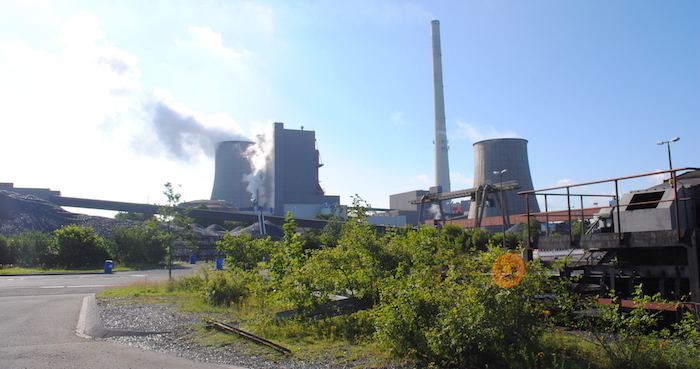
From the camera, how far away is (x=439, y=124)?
2837 inches

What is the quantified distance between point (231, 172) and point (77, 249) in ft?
195

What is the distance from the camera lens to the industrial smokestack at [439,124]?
236 feet

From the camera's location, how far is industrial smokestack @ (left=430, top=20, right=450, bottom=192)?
72.0 meters

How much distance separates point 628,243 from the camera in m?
7.39

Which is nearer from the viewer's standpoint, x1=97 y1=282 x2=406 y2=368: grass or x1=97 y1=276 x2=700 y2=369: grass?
x1=97 y1=276 x2=700 y2=369: grass

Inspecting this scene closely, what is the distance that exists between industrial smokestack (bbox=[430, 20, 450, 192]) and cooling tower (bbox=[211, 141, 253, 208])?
37174 mm

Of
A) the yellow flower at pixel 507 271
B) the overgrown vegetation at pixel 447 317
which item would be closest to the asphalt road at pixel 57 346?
the overgrown vegetation at pixel 447 317

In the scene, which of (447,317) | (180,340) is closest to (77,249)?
(180,340)

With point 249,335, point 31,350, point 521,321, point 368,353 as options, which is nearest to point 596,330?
point 521,321

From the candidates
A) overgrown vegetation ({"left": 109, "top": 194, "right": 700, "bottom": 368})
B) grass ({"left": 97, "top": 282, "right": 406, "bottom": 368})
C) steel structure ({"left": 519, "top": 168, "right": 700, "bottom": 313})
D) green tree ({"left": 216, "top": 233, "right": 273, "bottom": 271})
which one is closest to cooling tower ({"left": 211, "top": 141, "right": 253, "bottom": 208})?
green tree ({"left": 216, "top": 233, "right": 273, "bottom": 271})

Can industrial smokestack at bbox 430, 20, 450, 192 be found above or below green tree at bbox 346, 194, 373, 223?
above

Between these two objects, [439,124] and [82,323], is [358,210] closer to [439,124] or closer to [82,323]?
[82,323]

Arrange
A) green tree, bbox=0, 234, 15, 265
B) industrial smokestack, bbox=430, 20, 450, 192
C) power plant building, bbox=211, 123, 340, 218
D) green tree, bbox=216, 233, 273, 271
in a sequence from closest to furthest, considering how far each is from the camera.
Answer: green tree, bbox=216, 233, 273, 271 → green tree, bbox=0, 234, 15, 265 → industrial smokestack, bbox=430, 20, 450, 192 → power plant building, bbox=211, 123, 340, 218

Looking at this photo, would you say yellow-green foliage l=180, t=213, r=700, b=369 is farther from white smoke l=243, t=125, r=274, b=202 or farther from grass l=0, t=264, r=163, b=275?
white smoke l=243, t=125, r=274, b=202
